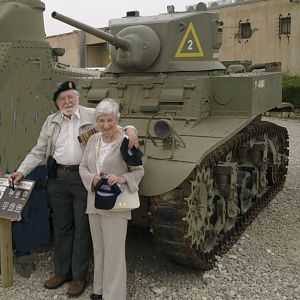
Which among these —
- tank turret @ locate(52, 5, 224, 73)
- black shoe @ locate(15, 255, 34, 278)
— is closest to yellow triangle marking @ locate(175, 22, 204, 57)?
tank turret @ locate(52, 5, 224, 73)

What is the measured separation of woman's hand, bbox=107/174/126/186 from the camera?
359 cm

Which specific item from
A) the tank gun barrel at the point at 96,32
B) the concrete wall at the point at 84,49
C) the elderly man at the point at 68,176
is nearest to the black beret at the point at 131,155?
the elderly man at the point at 68,176

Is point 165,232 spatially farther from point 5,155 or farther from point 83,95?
point 5,155

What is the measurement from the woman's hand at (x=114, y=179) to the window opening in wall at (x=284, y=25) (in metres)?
19.2

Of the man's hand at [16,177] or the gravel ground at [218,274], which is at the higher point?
the man's hand at [16,177]

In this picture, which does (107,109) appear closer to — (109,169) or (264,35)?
(109,169)

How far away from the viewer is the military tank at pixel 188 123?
160 inches

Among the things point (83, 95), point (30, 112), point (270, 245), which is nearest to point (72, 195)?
point (83, 95)

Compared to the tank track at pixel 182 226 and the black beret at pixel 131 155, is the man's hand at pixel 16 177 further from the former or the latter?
the tank track at pixel 182 226

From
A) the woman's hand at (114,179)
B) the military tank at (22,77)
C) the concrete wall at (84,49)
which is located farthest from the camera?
the concrete wall at (84,49)

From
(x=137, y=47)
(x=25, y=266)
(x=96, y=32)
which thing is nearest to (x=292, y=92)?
(x=137, y=47)

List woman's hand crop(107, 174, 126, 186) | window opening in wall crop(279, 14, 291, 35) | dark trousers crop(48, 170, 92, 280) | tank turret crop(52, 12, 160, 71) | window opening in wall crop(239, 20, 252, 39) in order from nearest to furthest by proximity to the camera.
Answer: woman's hand crop(107, 174, 126, 186)
dark trousers crop(48, 170, 92, 280)
tank turret crop(52, 12, 160, 71)
window opening in wall crop(279, 14, 291, 35)
window opening in wall crop(239, 20, 252, 39)

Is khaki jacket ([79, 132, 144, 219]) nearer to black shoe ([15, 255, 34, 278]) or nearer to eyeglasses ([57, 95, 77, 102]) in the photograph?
eyeglasses ([57, 95, 77, 102])

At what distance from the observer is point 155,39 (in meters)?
5.43
